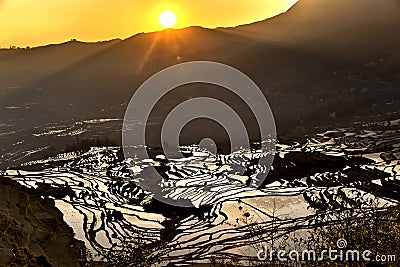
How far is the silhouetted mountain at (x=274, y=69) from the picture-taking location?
33031mm

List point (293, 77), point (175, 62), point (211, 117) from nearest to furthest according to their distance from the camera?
point (211, 117) < point (293, 77) < point (175, 62)

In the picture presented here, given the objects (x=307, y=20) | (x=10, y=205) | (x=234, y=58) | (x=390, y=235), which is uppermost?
(x=307, y=20)

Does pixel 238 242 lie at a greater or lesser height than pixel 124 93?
lesser

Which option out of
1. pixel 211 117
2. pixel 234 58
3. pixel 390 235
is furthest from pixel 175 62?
pixel 390 235

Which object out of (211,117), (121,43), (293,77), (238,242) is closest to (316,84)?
(293,77)

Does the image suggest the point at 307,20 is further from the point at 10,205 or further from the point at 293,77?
the point at 10,205

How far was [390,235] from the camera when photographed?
378 cm

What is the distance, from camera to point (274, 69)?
44406 mm

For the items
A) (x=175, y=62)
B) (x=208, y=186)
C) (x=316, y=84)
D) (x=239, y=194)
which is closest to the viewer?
(x=239, y=194)

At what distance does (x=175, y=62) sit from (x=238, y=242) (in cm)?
5334

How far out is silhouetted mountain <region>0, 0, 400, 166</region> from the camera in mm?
33031

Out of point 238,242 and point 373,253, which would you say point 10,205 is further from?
point 373,253

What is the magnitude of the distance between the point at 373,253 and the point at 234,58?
157ft

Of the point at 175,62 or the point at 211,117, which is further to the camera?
the point at 175,62
